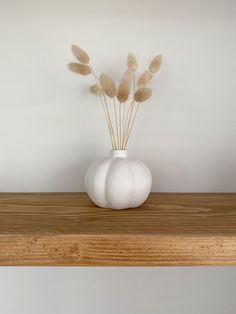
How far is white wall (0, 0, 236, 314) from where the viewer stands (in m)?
1.00

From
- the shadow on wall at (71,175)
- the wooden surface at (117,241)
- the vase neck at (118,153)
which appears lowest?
the shadow on wall at (71,175)

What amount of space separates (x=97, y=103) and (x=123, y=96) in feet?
0.53

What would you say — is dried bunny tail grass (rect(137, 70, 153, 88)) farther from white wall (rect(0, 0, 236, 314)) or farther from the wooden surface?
the wooden surface

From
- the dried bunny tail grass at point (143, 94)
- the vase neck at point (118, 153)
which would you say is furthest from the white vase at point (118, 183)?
the dried bunny tail grass at point (143, 94)

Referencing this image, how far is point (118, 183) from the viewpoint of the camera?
77 cm

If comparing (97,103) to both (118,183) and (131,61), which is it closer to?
(131,61)

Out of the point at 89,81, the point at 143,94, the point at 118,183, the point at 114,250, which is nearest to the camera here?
the point at 114,250

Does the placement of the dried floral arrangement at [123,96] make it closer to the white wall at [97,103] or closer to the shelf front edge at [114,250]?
the white wall at [97,103]

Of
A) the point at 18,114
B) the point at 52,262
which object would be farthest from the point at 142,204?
the point at 18,114

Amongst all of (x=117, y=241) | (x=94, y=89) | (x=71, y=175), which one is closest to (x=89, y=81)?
(x=94, y=89)

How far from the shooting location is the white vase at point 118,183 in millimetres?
771

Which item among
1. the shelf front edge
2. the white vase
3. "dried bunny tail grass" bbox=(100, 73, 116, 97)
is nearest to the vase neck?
the white vase

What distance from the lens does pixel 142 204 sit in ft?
2.78

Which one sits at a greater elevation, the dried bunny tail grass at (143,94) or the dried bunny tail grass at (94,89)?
the dried bunny tail grass at (143,94)
